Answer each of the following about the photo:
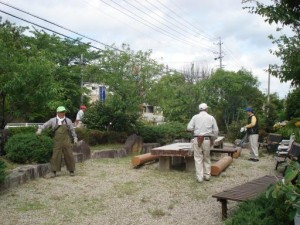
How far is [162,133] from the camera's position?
15.9 metres

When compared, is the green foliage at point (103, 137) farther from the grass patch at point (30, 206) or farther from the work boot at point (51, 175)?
the grass patch at point (30, 206)

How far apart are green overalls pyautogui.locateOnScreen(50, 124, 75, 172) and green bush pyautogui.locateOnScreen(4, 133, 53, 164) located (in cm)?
34

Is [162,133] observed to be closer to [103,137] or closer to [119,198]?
[103,137]

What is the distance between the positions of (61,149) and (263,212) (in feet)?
18.2

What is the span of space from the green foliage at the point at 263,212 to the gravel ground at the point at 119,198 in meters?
0.95

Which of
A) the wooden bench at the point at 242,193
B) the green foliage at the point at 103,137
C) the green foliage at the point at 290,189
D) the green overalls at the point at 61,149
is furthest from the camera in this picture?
the green foliage at the point at 103,137

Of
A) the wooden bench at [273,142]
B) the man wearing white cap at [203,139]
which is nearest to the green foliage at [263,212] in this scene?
the man wearing white cap at [203,139]

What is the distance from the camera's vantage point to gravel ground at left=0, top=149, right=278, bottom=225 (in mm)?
5477

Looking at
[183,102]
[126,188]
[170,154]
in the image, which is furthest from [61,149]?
[183,102]

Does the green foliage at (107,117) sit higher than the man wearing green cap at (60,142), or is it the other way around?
the green foliage at (107,117)

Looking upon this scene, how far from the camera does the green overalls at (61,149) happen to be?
8.45m

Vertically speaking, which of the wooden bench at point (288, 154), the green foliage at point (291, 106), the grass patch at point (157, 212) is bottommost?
the grass patch at point (157, 212)

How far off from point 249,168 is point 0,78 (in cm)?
735

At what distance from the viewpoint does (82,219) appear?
543cm
